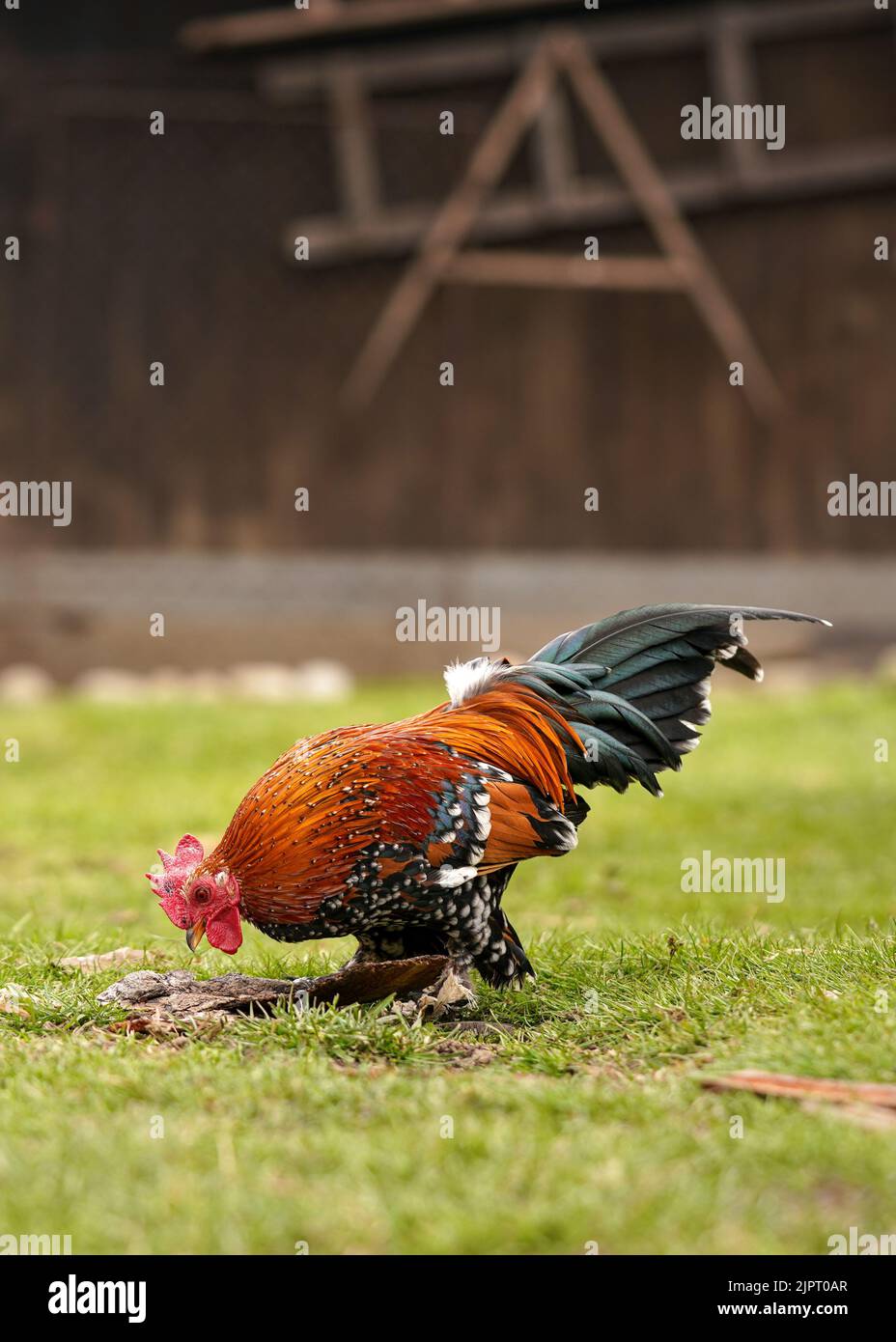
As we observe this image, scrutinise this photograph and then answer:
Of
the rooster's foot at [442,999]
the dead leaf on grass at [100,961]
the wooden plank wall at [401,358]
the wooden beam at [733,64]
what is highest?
the wooden beam at [733,64]

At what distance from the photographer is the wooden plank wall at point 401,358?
42.9 ft

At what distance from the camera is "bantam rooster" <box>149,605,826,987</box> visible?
4348 mm

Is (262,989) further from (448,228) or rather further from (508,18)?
(508,18)

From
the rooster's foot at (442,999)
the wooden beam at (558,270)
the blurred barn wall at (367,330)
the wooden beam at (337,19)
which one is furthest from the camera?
the wooden beam at (558,270)

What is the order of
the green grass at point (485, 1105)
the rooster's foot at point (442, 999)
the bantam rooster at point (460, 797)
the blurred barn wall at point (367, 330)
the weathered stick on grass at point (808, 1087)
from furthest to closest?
the blurred barn wall at point (367, 330) → the rooster's foot at point (442, 999) → the bantam rooster at point (460, 797) → the weathered stick on grass at point (808, 1087) → the green grass at point (485, 1105)

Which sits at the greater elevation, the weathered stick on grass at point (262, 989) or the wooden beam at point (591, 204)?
the wooden beam at point (591, 204)

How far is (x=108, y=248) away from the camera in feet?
43.3

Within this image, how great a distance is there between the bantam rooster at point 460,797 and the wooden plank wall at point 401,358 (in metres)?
8.54

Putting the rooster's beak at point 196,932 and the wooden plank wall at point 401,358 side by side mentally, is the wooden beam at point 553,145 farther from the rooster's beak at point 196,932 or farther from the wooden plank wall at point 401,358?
the rooster's beak at point 196,932

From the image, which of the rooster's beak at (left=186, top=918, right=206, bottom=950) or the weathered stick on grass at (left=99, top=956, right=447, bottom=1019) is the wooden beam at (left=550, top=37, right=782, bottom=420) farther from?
the rooster's beak at (left=186, top=918, right=206, bottom=950)

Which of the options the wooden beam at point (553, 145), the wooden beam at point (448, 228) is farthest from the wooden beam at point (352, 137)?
the wooden beam at point (553, 145)

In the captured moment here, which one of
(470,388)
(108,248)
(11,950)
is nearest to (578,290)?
(470,388)

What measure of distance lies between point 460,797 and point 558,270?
32.0 feet
